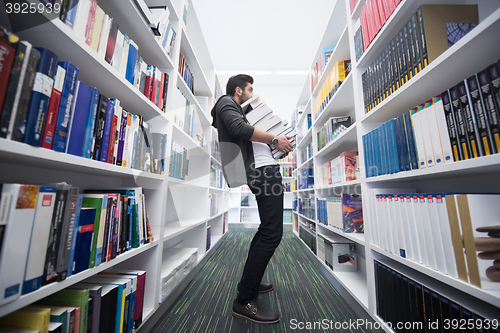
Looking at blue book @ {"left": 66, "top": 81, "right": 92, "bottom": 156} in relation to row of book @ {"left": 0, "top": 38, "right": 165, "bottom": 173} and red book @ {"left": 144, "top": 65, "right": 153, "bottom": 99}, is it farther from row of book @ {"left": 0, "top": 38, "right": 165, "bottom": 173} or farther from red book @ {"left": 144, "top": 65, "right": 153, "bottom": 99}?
red book @ {"left": 144, "top": 65, "right": 153, "bottom": 99}

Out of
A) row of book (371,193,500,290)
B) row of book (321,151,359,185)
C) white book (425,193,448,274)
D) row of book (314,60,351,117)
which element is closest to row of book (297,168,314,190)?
row of book (321,151,359,185)

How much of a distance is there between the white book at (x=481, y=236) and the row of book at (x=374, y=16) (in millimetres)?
918

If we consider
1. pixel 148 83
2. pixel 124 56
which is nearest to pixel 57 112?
pixel 124 56

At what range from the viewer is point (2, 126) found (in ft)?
1.36

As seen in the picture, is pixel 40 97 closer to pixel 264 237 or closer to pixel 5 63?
pixel 5 63

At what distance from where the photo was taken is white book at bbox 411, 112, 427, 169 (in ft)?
2.37

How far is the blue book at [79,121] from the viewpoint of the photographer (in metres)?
0.59

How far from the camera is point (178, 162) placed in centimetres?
141

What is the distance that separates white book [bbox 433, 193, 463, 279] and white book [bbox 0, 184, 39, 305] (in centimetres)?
117

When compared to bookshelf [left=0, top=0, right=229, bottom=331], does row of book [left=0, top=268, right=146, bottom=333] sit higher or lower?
lower

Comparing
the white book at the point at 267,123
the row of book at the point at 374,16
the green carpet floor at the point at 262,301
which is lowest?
the green carpet floor at the point at 262,301

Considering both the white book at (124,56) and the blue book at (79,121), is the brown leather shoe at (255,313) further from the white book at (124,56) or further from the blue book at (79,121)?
the white book at (124,56)

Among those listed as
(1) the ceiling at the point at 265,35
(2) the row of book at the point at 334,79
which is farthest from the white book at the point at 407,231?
(1) the ceiling at the point at 265,35

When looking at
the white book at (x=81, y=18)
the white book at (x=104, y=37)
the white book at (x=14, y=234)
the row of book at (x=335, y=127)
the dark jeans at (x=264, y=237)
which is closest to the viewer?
the white book at (x=14, y=234)
